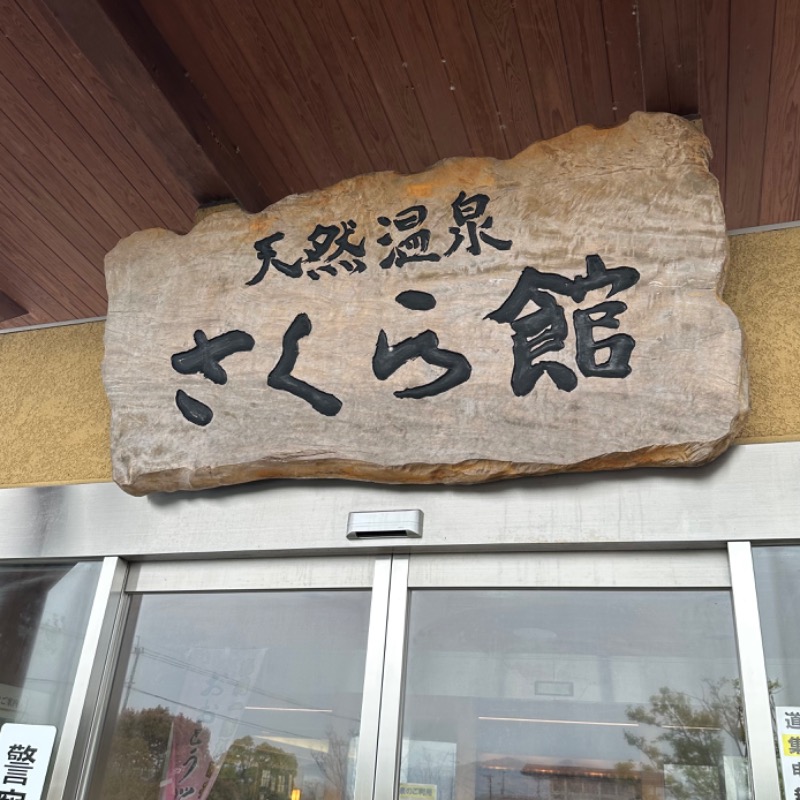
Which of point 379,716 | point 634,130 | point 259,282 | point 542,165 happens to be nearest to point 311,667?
point 379,716

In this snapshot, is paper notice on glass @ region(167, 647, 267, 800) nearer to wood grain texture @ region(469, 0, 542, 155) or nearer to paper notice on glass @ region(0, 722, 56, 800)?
paper notice on glass @ region(0, 722, 56, 800)

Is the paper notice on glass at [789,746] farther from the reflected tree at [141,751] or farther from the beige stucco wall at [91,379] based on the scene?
the reflected tree at [141,751]

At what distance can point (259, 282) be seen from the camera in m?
2.54

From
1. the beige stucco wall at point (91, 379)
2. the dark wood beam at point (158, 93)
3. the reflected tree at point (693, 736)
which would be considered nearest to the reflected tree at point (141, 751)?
the beige stucco wall at point (91, 379)

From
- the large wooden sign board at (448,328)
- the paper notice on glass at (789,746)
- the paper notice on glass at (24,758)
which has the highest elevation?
the large wooden sign board at (448,328)

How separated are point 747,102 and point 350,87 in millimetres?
1232

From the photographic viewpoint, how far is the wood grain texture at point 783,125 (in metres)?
2.18

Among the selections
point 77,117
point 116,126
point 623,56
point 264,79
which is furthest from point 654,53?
point 77,117

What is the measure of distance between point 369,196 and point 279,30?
55 cm

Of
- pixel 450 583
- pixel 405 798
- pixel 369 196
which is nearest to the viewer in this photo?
pixel 405 798

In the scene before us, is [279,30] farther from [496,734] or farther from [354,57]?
[496,734]

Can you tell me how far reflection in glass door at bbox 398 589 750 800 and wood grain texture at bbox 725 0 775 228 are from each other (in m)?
1.36

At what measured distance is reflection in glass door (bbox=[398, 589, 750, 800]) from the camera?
1941mm

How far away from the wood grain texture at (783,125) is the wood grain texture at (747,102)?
0.7 inches
